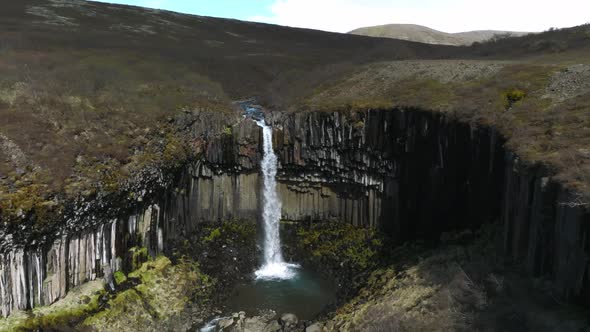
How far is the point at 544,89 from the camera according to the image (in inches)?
1176

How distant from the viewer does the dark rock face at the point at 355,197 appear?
62.9ft

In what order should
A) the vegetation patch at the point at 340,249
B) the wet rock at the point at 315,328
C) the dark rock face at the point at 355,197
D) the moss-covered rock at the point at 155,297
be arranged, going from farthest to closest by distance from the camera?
the vegetation patch at the point at 340,249
the moss-covered rock at the point at 155,297
the wet rock at the point at 315,328
the dark rock face at the point at 355,197

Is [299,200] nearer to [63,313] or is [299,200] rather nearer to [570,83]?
[63,313]

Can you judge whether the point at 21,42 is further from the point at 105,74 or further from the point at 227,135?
the point at 227,135

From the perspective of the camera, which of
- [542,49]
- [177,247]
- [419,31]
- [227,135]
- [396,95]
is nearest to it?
[177,247]

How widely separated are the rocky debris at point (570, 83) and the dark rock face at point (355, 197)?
5634mm

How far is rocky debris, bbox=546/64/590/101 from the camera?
27.5 meters

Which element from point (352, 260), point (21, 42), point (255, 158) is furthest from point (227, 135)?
point (21, 42)

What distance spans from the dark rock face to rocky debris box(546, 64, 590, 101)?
563cm

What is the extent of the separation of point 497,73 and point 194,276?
27787 mm

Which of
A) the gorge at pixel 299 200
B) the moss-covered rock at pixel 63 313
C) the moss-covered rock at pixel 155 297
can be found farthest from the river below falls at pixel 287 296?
the moss-covered rock at pixel 63 313

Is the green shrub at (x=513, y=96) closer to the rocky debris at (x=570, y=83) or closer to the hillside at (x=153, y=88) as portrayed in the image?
the hillside at (x=153, y=88)

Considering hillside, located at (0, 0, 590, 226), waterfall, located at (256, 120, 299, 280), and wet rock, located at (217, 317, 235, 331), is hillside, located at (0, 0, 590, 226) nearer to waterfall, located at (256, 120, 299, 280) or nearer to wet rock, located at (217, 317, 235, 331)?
waterfall, located at (256, 120, 299, 280)

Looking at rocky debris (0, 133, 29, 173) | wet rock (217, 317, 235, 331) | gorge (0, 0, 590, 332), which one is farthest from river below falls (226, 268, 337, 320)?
rocky debris (0, 133, 29, 173)
